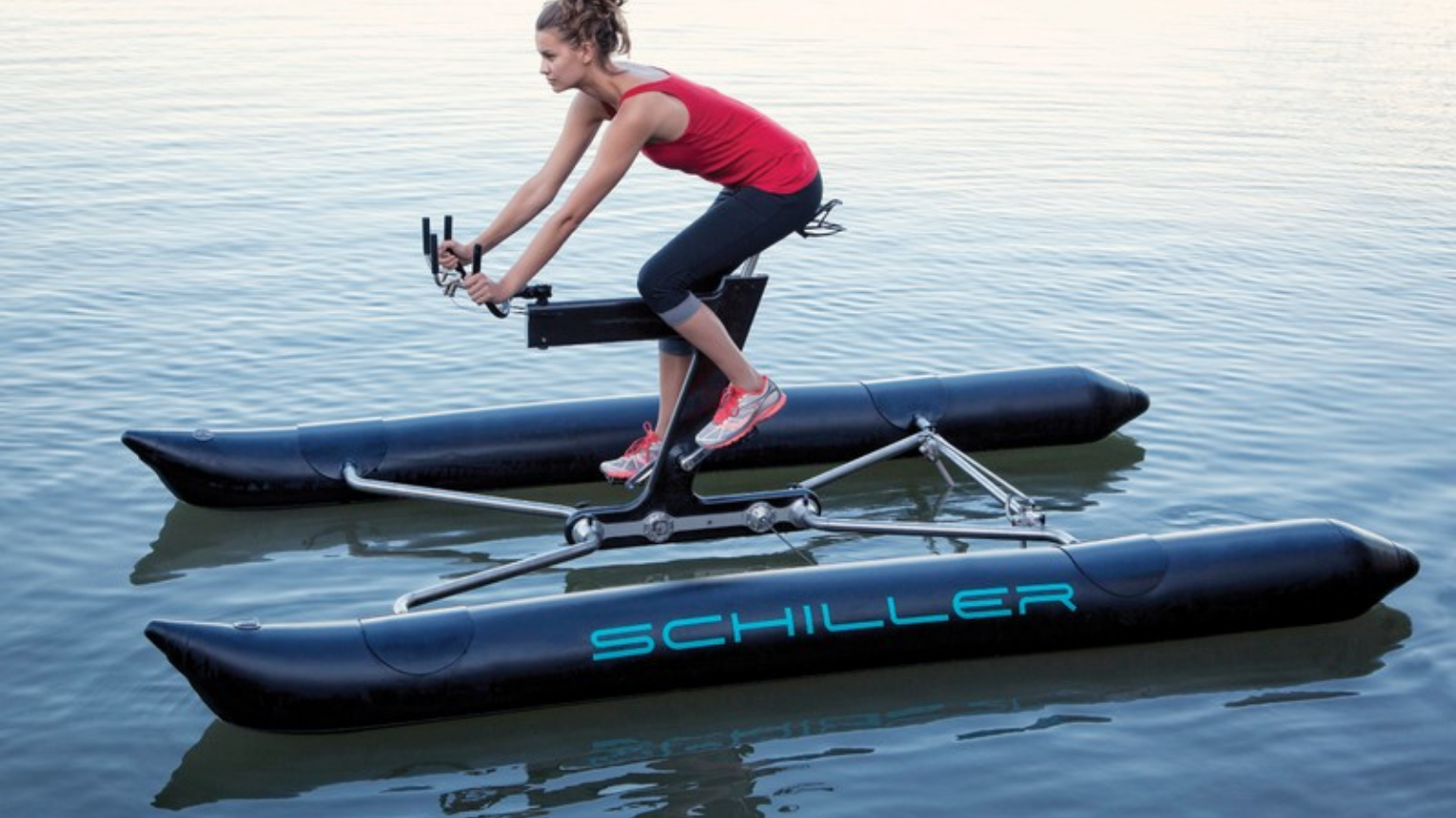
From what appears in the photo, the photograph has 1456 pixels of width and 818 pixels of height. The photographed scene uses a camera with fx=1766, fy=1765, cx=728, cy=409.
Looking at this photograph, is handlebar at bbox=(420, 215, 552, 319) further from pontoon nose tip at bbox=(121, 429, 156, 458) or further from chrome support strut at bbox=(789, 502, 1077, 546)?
pontoon nose tip at bbox=(121, 429, 156, 458)

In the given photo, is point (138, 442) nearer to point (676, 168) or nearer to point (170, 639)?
point (170, 639)

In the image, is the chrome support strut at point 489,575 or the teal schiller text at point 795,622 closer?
the teal schiller text at point 795,622

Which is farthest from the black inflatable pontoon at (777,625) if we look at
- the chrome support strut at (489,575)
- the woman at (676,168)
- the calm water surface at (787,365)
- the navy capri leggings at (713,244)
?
the navy capri leggings at (713,244)

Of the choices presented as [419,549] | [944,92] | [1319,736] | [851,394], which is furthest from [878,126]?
[1319,736]

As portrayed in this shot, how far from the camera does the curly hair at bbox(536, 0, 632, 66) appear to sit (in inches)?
204

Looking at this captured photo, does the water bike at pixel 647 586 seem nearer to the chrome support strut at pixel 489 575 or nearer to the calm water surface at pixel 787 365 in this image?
the chrome support strut at pixel 489 575

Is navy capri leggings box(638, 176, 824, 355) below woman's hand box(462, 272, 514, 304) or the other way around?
the other way around

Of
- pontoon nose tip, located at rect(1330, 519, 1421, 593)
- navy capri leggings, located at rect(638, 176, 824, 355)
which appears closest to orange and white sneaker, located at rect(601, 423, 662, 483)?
navy capri leggings, located at rect(638, 176, 824, 355)

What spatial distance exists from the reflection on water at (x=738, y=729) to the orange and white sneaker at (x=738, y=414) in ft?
2.71

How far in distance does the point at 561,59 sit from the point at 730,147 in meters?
0.61

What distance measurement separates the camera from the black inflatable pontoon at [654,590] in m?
4.93

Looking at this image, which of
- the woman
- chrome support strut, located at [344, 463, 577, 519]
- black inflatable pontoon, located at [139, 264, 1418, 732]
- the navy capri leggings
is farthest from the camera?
chrome support strut, located at [344, 463, 577, 519]

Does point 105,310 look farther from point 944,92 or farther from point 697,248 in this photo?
point 944,92

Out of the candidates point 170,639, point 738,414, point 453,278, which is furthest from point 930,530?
point 170,639
